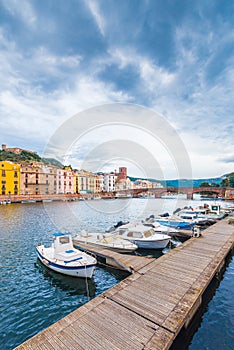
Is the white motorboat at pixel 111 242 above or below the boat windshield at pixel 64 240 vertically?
below

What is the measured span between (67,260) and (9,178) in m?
72.5

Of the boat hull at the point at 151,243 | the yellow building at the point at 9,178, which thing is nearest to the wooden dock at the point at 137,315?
the boat hull at the point at 151,243

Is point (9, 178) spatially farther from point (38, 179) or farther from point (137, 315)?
point (137, 315)

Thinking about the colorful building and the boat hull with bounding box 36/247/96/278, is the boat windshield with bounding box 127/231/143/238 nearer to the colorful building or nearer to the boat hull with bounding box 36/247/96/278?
the boat hull with bounding box 36/247/96/278

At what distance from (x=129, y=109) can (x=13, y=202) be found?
6019cm

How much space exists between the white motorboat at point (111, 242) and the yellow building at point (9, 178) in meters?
65.9

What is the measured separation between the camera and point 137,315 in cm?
647

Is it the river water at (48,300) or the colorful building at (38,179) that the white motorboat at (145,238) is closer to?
the river water at (48,300)

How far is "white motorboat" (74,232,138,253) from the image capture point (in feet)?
53.5

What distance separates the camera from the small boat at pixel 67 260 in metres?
11.8

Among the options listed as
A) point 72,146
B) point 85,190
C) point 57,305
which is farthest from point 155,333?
point 85,190

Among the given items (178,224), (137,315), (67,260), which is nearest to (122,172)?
(178,224)

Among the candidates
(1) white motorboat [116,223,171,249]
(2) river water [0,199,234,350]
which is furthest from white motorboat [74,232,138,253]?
(2) river water [0,199,234,350]

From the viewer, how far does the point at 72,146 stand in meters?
23.2
